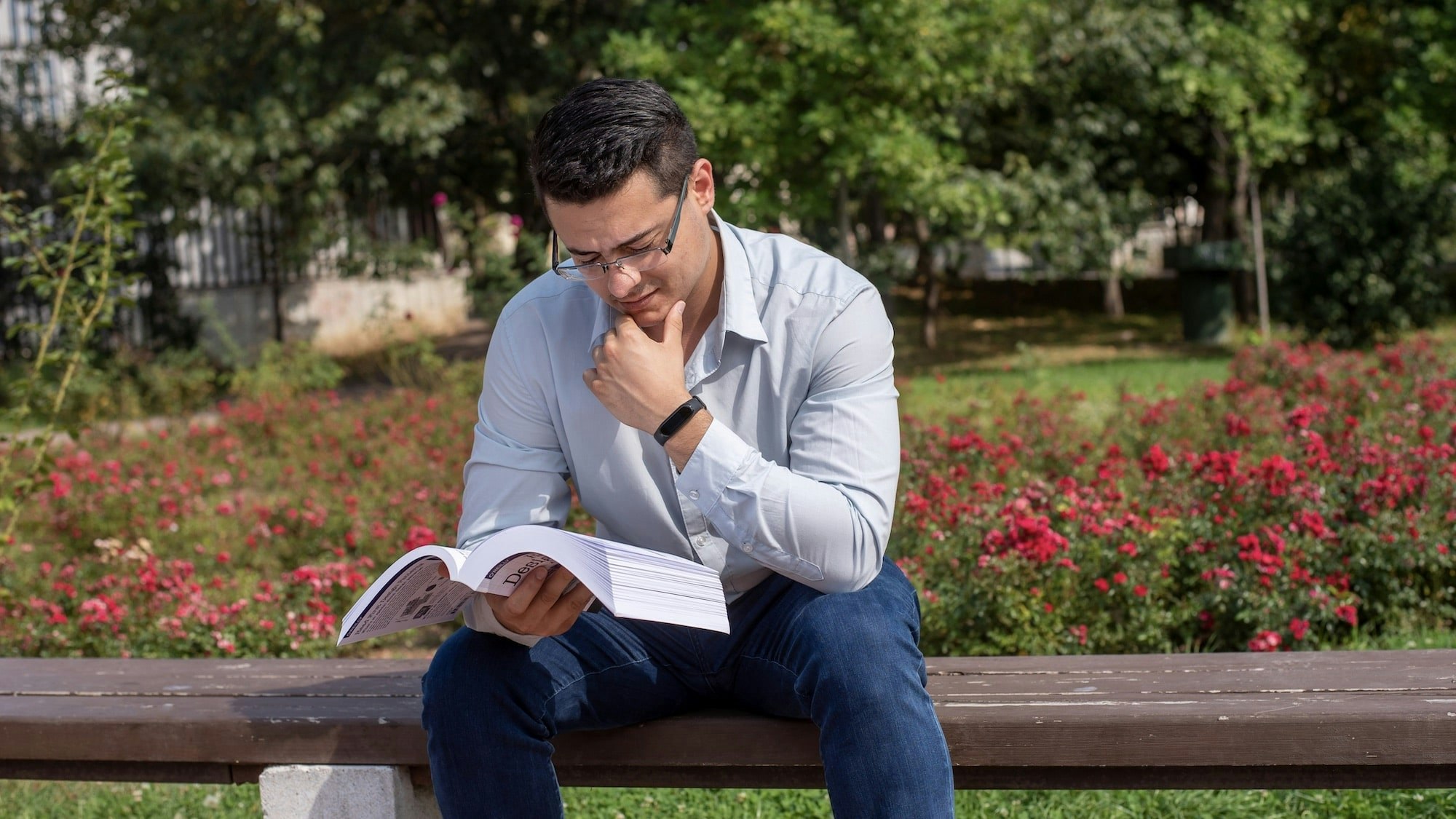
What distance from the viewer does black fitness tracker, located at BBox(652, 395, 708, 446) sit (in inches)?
84.4

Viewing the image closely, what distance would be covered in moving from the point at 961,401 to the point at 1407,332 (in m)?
5.84

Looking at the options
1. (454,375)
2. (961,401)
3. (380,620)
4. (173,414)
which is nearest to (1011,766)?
(380,620)

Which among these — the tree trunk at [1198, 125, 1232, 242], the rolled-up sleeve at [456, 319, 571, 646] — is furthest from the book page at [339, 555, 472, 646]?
the tree trunk at [1198, 125, 1232, 242]

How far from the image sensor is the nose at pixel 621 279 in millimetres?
2227

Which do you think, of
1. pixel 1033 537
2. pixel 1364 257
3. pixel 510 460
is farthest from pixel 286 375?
pixel 510 460

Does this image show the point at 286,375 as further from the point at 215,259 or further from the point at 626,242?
the point at 626,242

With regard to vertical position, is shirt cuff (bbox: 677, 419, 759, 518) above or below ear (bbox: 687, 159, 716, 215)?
below

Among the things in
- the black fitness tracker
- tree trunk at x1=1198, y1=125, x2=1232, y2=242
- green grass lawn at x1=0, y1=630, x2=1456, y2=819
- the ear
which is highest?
tree trunk at x1=1198, y1=125, x2=1232, y2=242

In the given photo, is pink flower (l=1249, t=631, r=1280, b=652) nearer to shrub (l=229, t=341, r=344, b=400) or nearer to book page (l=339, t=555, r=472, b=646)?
book page (l=339, t=555, r=472, b=646)

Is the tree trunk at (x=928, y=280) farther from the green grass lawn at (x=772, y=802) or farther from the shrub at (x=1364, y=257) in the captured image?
the green grass lawn at (x=772, y=802)

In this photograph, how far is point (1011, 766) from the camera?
7.46ft

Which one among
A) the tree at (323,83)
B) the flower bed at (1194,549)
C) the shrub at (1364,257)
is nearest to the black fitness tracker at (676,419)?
the flower bed at (1194,549)

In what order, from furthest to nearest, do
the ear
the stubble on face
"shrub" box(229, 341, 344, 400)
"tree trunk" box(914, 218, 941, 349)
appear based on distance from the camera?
1. "tree trunk" box(914, 218, 941, 349)
2. "shrub" box(229, 341, 344, 400)
3. the ear
4. the stubble on face

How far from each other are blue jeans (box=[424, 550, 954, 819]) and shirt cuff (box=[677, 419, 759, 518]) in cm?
26
